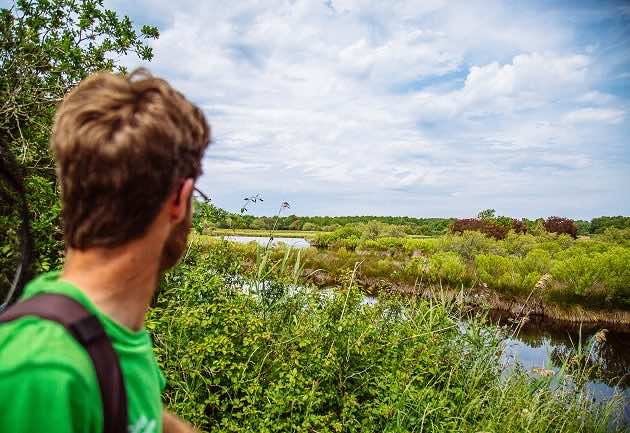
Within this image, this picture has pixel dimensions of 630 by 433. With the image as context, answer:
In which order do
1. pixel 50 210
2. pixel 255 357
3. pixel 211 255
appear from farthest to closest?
pixel 211 255
pixel 50 210
pixel 255 357

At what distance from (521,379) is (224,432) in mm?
4186

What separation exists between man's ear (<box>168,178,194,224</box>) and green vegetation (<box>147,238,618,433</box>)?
356cm

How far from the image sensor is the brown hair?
39.7 inches

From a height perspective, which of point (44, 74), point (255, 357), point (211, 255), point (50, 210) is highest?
point (44, 74)

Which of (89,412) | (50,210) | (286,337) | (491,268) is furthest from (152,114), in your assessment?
(491,268)

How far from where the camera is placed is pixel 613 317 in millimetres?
17781

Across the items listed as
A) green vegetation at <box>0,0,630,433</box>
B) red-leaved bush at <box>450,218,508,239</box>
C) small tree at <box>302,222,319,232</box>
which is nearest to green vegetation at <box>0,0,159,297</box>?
green vegetation at <box>0,0,630,433</box>

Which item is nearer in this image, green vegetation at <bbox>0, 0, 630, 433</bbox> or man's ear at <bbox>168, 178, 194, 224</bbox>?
man's ear at <bbox>168, 178, 194, 224</bbox>

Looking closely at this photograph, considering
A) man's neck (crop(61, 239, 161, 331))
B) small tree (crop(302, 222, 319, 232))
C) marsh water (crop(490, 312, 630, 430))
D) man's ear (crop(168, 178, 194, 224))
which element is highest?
small tree (crop(302, 222, 319, 232))

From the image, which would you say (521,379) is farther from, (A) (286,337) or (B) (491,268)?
(B) (491,268)

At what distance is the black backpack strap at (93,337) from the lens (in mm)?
864

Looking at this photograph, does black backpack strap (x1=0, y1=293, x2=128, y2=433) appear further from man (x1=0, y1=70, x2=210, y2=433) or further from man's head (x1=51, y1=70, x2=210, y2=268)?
man's head (x1=51, y1=70, x2=210, y2=268)

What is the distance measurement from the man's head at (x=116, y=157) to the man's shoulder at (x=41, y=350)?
241 mm

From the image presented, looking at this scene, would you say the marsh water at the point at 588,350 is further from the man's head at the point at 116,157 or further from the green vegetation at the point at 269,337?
the man's head at the point at 116,157
